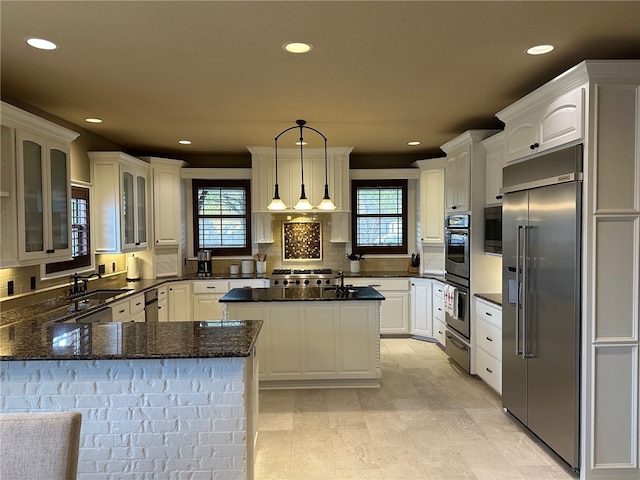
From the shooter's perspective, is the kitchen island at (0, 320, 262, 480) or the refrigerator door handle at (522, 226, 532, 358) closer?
the kitchen island at (0, 320, 262, 480)

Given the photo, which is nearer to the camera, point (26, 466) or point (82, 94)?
point (26, 466)

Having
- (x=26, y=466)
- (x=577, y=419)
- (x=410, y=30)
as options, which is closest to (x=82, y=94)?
(x=410, y=30)

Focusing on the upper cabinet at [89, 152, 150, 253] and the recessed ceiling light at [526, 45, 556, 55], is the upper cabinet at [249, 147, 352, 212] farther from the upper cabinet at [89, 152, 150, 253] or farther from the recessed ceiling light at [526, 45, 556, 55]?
the recessed ceiling light at [526, 45, 556, 55]

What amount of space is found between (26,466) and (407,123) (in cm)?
417

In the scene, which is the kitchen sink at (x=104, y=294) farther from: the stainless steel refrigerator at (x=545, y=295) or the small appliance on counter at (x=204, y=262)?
the stainless steel refrigerator at (x=545, y=295)

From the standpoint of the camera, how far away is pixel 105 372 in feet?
7.23

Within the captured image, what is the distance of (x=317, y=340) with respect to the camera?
411 centimetres

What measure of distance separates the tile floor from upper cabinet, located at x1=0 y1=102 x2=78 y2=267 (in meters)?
2.19

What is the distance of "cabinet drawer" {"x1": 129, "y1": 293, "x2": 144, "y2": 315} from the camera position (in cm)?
436

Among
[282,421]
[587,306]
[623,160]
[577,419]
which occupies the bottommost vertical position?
[282,421]

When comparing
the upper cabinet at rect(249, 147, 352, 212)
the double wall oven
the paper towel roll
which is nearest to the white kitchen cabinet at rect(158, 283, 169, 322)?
the paper towel roll

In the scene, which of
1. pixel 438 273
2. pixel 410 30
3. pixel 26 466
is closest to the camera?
pixel 26 466

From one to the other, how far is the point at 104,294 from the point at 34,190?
1.52 m

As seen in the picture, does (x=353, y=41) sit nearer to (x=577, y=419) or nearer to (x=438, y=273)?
(x=577, y=419)
